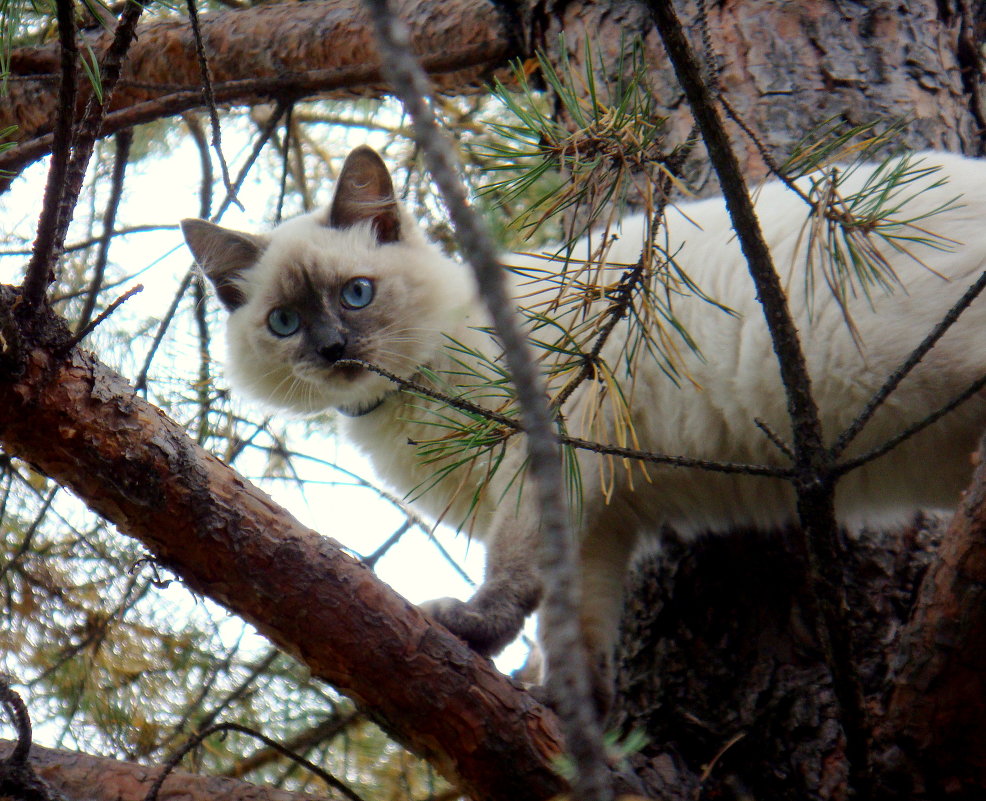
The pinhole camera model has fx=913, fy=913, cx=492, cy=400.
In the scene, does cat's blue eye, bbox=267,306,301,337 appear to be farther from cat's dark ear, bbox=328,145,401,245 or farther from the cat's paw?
the cat's paw

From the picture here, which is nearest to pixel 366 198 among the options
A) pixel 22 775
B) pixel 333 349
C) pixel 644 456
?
pixel 333 349

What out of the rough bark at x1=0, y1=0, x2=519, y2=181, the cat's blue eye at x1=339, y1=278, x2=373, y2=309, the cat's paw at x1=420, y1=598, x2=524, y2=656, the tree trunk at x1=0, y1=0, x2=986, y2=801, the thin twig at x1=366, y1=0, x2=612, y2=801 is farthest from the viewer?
the rough bark at x1=0, y1=0, x2=519, y2=181

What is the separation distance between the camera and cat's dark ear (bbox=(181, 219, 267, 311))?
2.81 m

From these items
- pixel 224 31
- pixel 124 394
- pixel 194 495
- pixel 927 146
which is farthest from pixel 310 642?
pixel 224 31

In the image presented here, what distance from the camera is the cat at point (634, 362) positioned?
1.83 m

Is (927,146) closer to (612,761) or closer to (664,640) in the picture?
(664,640)

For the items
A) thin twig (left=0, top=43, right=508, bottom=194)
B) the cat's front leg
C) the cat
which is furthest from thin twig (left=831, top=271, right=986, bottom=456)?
thin twig (left=0, top=43, right=508, bottom=194)

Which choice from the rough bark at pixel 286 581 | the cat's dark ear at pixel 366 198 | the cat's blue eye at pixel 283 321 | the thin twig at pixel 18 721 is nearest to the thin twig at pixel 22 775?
the thin twig at pixel 18 721

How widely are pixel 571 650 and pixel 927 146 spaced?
2.49 m

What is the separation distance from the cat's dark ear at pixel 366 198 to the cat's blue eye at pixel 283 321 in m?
0.34

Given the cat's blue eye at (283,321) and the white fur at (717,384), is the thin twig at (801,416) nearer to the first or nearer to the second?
the white fur at (717,384)

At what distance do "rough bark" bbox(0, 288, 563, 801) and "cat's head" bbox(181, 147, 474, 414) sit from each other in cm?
100

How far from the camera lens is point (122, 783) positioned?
6.18 feet

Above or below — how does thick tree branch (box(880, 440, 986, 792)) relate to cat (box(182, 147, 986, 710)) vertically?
below
